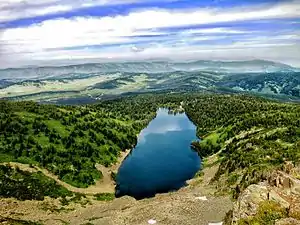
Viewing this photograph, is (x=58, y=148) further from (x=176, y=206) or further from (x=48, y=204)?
(x=176, y=206)

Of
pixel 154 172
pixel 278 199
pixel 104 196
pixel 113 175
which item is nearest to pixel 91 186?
pixel 104 196

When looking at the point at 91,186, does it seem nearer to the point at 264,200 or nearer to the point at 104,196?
the point at 104,196

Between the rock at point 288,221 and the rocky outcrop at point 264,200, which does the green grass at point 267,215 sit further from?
the rock at point 288,221

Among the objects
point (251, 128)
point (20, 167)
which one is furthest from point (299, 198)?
point (251, 128)

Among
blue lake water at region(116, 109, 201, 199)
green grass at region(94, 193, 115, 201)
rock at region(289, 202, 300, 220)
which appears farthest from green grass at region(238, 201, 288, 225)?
green grass at region(94, 193, 115, 201)

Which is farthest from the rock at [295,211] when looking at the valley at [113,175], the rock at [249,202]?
the rock at [249,202]

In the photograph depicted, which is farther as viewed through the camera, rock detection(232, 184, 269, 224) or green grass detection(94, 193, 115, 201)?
green grass detection(94, 193, 115, 201)

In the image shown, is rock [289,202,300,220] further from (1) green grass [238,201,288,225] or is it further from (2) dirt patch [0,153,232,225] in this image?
(2) dirt patch [0,153,232,225]
